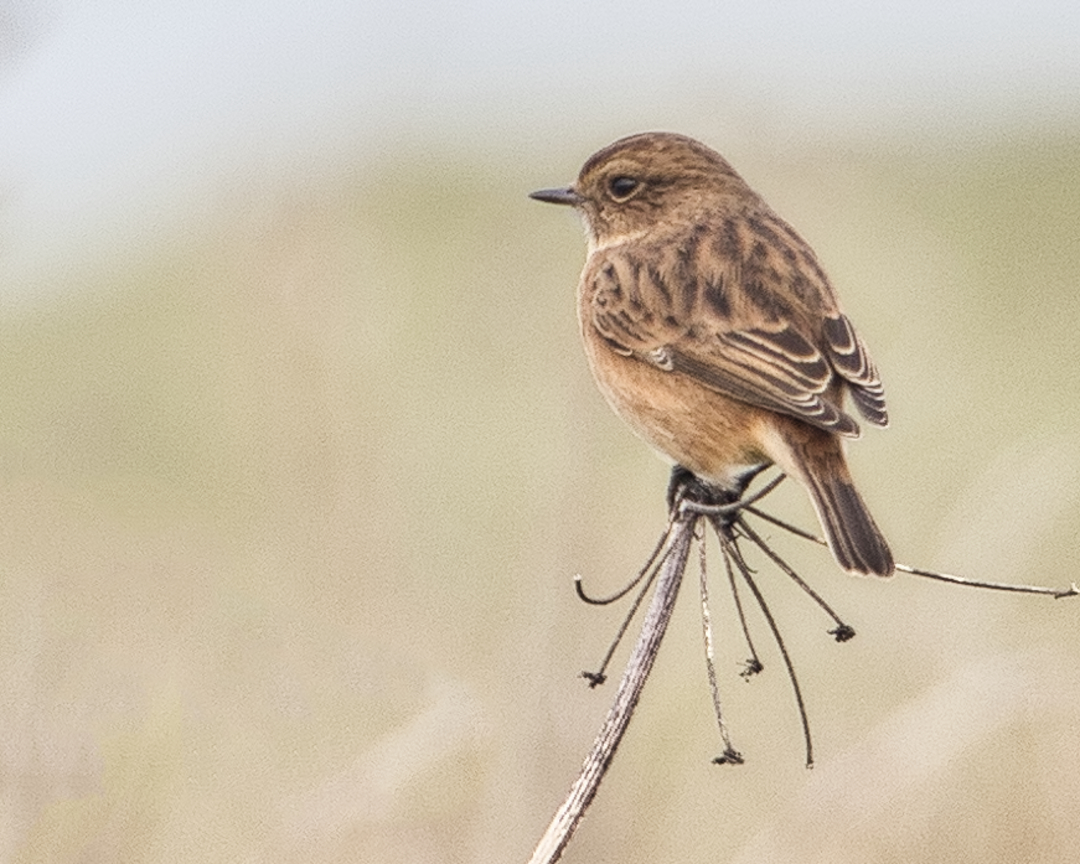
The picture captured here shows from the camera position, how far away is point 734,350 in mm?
5066

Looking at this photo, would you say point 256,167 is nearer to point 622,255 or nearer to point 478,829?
point 622,255

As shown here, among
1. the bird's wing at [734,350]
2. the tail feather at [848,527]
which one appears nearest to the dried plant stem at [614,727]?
the tail feather at [848,527]

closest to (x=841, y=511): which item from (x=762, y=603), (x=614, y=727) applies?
(x=762, y=603)

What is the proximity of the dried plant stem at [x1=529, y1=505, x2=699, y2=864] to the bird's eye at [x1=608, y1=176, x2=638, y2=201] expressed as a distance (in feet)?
8.60

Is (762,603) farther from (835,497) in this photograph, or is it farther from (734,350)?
(734,350)

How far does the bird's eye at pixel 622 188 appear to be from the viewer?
599cm

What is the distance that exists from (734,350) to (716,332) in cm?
11

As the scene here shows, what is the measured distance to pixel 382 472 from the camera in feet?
22.8

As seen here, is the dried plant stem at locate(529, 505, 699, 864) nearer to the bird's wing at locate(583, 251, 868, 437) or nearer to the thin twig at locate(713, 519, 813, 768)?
the thin twig at locate(713, 519, 813, 768)

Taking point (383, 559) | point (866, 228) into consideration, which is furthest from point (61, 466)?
point (866, 228)

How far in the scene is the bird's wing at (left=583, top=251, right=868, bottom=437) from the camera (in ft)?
15.8

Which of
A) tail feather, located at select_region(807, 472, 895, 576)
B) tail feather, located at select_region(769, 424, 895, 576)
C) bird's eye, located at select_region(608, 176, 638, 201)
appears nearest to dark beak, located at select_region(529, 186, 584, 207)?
bird's eye, located at select_region(608, 176, 638, 201)

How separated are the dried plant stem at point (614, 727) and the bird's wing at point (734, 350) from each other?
1344 millimetres

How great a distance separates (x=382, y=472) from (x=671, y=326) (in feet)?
6.56
